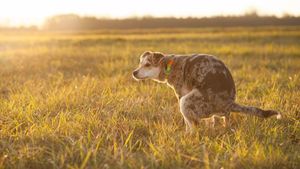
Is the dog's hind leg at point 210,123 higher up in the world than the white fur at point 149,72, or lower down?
lower down

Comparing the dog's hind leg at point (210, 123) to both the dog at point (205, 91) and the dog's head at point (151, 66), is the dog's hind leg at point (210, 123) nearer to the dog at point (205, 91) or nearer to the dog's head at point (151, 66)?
the dog at point (205, 91)

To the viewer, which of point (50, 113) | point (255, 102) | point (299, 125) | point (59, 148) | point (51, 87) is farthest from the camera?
point (51, 87)

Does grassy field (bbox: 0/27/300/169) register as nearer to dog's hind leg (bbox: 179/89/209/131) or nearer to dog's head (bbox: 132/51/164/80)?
dog's hind leg (bbox: 179/89/209/131)

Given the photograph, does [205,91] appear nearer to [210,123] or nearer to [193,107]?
[193,107]

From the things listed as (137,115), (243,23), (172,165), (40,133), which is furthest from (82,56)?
(243,23)

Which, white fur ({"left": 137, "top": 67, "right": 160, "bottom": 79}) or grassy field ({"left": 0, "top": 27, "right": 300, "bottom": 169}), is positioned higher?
white fur ({"left": 137, "top": 67, "right": 160, "bottom": 79})

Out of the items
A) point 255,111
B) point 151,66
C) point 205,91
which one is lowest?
point 255,111

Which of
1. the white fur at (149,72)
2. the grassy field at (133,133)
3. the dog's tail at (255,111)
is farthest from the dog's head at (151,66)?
the dog's tail at (255,111)

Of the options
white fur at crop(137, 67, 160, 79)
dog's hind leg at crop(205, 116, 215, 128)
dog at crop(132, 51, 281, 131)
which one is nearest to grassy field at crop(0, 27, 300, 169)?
dog's hind leg at crop(205, 116, 215, 128)

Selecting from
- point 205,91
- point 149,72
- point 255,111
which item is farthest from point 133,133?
point 255,111

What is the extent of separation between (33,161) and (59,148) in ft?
1.61

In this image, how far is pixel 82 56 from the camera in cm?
1672

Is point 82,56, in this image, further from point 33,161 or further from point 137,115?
point 33,161

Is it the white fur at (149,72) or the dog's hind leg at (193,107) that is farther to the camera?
the white fur at (149,72)
